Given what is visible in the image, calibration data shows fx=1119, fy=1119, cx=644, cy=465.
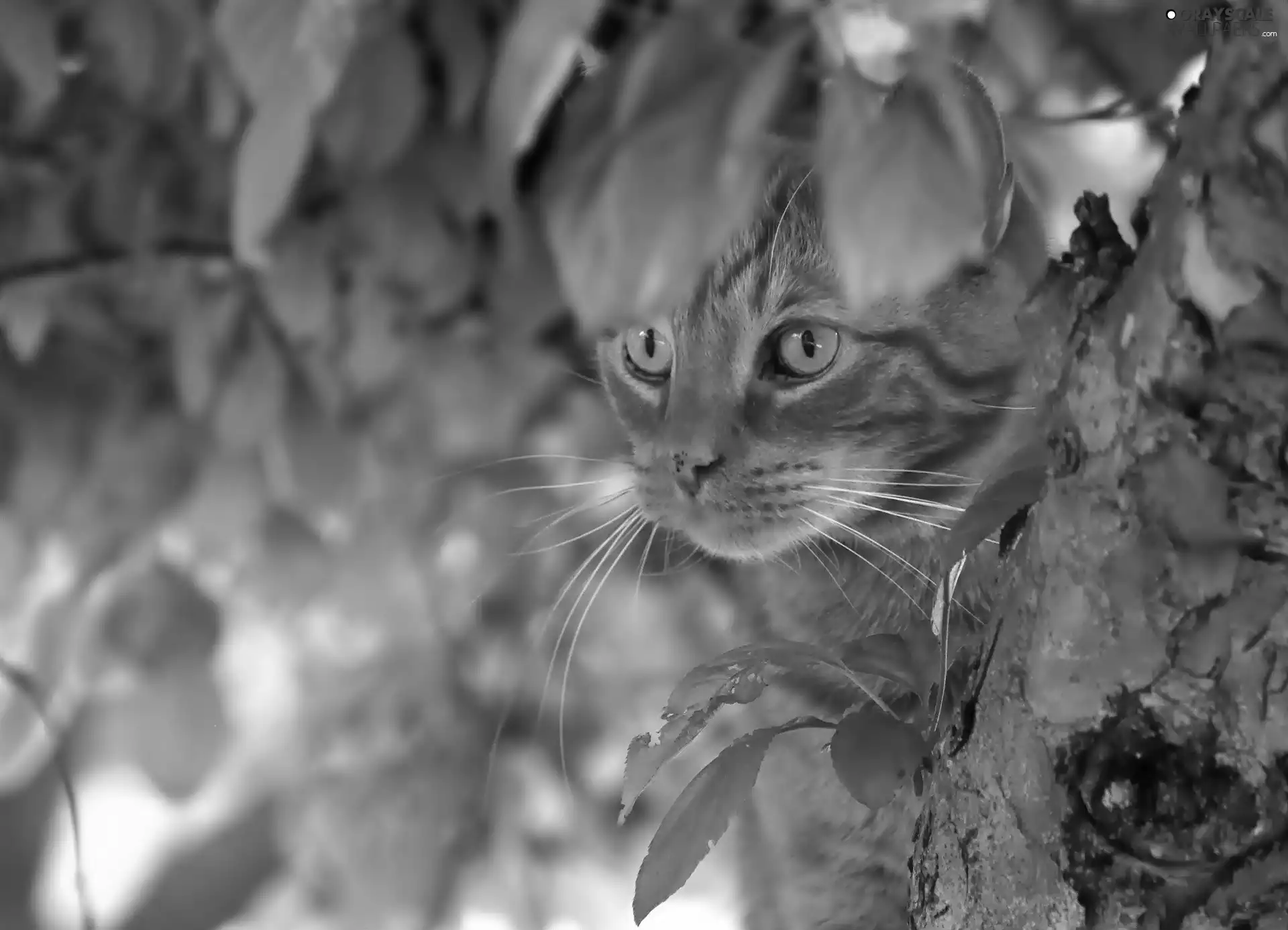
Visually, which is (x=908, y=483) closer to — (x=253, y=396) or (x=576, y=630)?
(x=576, y=630)

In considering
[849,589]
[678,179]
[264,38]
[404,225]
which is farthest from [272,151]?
[404,225]

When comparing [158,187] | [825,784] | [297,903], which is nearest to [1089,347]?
[825,784]

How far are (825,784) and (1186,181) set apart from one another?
395 mm

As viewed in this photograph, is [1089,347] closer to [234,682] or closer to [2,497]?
[2,497]

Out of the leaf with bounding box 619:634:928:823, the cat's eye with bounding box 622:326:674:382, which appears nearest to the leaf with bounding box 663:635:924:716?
the leaf with bounding box 619:634:928:823

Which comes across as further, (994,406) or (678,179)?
(994,406)

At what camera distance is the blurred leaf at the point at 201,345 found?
101 cm

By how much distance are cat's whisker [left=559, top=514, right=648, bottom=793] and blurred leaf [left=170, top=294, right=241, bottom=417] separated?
401 mm

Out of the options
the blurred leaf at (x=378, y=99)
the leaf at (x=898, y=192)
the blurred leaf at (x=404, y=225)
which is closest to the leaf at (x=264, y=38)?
the leaf at (x=898, y=192)

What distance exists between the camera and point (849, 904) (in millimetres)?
587

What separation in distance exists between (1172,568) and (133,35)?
876 mm

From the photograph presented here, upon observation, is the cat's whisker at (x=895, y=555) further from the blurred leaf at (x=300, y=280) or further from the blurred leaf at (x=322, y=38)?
the blurred leaf at (x=300, y=280)

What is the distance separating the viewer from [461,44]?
2.94 feet

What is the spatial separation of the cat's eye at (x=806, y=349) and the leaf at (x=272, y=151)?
0.94 ft
